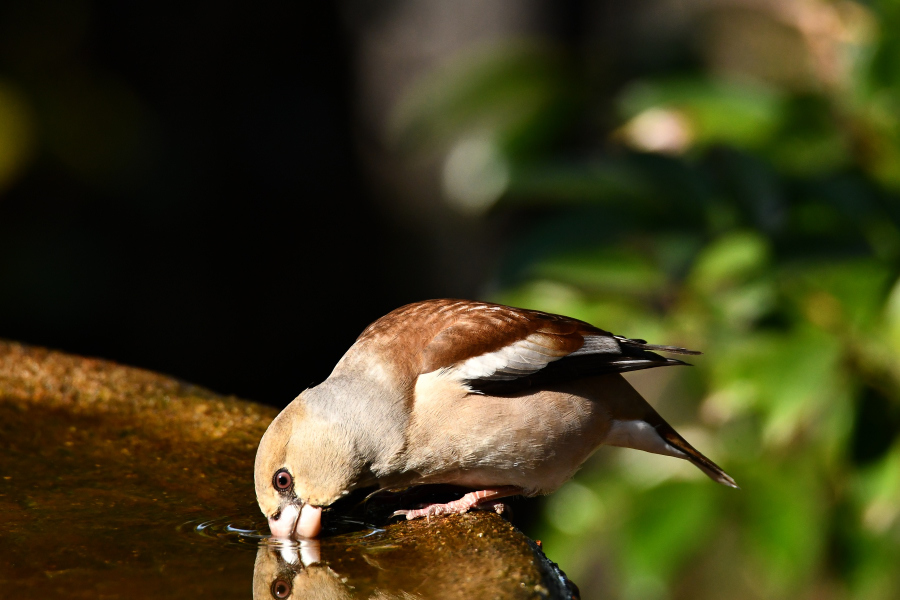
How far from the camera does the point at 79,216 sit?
28.5 ft

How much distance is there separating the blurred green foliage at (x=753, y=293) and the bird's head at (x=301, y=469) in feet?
3.91

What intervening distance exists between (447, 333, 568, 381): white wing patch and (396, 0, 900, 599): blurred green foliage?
49cm

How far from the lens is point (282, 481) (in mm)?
3018

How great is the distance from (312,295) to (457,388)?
24.8ft

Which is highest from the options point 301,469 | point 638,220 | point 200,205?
point 638,220

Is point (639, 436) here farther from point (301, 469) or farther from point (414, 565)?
point (414, 565)

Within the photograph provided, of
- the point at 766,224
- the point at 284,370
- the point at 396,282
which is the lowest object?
the point at 284,370

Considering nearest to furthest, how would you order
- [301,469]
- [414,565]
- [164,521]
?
[414,565] → [164,521] → [301,469]

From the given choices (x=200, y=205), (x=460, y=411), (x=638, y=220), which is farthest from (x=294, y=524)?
(x=200, y=205)

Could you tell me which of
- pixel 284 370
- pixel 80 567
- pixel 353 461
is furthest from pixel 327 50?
pixel 80 567

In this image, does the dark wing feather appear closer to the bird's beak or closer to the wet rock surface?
the wet rock surface

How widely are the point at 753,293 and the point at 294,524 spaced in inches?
78.3

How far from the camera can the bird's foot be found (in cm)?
323

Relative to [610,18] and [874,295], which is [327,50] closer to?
[610,18]
